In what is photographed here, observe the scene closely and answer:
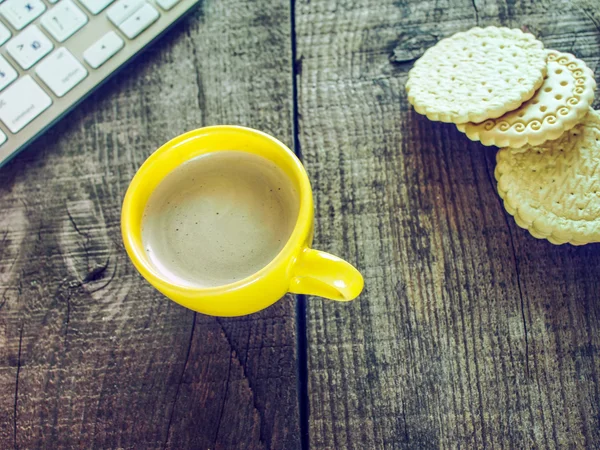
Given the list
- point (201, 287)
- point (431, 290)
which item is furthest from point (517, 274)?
point (201, 287)

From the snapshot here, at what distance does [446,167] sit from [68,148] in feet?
1.36

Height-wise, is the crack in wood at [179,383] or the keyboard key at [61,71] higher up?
the keyboard key at [61,71]

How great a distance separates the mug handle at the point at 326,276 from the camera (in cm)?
45

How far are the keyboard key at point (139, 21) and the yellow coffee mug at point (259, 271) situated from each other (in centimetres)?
20

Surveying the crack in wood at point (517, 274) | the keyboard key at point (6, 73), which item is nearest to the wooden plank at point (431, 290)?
the crack in wood at point (517, 274)

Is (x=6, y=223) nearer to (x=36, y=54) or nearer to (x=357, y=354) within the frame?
(x=36, y=54)

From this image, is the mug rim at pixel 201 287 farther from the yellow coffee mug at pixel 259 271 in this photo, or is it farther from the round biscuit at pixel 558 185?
the round biscuit at pixel 558 185

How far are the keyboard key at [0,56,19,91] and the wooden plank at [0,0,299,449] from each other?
0.07 meters

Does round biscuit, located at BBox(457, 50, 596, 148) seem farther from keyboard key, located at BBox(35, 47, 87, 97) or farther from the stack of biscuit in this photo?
keyboard key, located at BBox(35, 47, 87, 97)

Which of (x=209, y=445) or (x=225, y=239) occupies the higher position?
(x=225, y=239)

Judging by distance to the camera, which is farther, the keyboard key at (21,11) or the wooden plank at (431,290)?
the keyboard key at (21,11)

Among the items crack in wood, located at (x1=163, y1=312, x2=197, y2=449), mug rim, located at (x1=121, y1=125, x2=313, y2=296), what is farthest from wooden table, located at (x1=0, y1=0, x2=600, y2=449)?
mug rim, located at (x1=121, y1=125, x2=313, y2=296)

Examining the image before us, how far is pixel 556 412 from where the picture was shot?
1.67ft

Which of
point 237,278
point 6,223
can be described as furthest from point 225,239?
point 6,223
